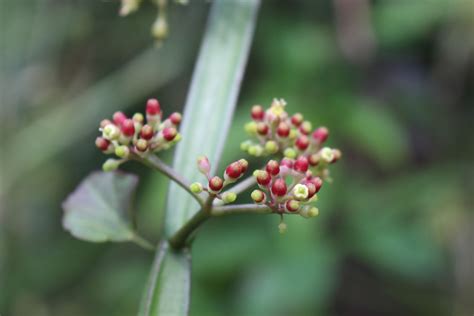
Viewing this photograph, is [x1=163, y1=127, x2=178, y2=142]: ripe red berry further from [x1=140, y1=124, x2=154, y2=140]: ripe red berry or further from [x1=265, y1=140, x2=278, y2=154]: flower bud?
[x1=265, y1=140, x2=278, y2=154]: flower bud

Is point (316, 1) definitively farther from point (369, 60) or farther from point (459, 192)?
point (459, 192)

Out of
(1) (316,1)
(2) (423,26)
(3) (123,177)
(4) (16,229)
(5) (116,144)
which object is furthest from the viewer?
(4) (16,229)

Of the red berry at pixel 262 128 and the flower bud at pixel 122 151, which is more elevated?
the red berry at pixel 262 128

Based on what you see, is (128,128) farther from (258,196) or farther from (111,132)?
(258,196)

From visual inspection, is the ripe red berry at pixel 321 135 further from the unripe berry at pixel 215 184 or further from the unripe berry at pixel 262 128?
the unripe berry at pixel 215 184

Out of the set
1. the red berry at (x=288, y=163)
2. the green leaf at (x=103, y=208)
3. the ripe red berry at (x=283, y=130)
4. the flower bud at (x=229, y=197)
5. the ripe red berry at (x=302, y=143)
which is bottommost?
the green leaf at (x=103, y=208)

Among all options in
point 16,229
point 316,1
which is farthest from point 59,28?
point 316,1

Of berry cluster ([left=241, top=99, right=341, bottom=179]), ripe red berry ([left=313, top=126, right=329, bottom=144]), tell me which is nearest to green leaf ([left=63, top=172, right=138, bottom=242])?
berry cluster ([left=241, top=99, right=341, bottom=179])

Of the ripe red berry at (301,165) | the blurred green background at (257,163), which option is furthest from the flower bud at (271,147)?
the blurred green background at (257,163)
